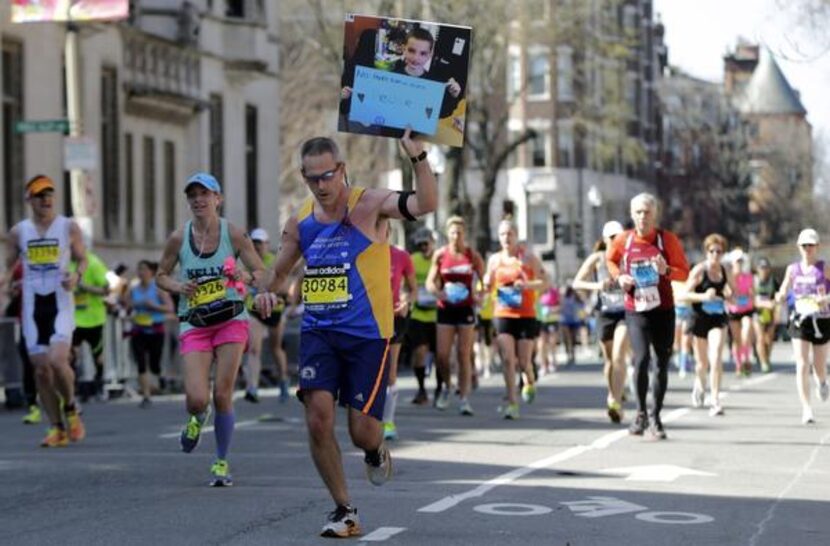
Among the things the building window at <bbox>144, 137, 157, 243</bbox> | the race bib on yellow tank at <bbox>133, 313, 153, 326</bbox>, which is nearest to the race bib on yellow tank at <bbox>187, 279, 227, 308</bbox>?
the race bib on yellow tank at <bbox>133, 313, 153, 326</bbox>

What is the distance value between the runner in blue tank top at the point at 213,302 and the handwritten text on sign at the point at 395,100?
3.04m

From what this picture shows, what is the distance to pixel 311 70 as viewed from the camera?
243 ft

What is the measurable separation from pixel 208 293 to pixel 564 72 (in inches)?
1817

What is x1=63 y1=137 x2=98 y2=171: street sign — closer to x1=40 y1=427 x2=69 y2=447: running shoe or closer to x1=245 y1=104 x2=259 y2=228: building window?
x1=40 y1=427 x2=69 y2=447: running shoe

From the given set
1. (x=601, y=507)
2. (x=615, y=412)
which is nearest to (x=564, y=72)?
(x=615, y=412)

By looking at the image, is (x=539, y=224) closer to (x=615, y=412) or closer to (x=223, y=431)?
(x=615, y=412)

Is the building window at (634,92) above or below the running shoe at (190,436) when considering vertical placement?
above

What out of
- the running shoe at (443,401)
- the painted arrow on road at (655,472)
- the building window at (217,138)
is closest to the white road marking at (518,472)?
the painted arrow on road at (655,472)

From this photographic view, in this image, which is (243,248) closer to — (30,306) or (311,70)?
(30,306)

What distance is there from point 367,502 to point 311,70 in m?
62.2

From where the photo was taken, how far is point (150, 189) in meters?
44.8

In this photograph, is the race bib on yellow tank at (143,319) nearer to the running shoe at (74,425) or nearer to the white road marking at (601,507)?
the running shoe at (74,425)

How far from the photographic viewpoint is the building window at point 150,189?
44.5 metres

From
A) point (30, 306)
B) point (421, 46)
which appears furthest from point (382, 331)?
A: point (30, 306)
